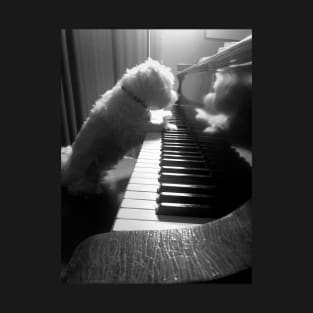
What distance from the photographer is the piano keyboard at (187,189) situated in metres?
0.47

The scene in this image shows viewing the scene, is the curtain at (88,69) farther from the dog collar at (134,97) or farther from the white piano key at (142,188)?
the white piano key at (142,188)

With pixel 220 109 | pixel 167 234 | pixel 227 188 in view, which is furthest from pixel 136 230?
pixel 220 109

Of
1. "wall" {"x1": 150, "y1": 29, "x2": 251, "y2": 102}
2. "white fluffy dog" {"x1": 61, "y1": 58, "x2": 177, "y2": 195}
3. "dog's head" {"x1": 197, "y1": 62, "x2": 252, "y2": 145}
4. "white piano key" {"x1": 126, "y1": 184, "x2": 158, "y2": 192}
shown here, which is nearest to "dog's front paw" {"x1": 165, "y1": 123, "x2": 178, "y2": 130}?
"white fluffy dog" {"x1": 61, "y1": 58, "x2": 177, "y2": 195}

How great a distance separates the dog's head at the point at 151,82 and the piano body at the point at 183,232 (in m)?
0.65

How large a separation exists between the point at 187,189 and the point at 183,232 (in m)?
0.10

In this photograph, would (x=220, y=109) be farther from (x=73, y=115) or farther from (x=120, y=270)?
(x=73, y=115)

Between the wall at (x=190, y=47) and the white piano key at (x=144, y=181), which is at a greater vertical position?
the wall at (x=190, y=47)

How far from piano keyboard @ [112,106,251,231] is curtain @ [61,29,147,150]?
532mm

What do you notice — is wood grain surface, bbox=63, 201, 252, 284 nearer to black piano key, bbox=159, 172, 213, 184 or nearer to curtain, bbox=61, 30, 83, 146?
black piano key, bbox=159, 172, 213, 184

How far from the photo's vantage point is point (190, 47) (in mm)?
746

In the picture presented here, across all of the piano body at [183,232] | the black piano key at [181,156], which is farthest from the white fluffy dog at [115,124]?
the piano body at [183,232]

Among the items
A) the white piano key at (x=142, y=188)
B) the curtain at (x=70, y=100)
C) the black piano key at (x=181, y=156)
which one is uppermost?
the curtain at (x=70, y=100)

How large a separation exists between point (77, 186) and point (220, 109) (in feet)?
2.82

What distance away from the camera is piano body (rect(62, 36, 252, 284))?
416mm
